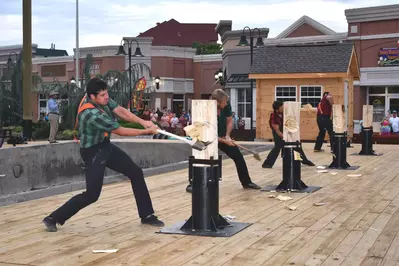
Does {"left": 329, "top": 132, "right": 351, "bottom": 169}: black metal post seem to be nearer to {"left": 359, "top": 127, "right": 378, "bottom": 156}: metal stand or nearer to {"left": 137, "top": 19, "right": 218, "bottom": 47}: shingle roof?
{"left": 359, "top": 127, "right": 378, "bottom": 156}: metal stand

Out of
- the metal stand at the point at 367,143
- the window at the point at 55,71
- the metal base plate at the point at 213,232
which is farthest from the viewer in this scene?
the window at the point at 55,71

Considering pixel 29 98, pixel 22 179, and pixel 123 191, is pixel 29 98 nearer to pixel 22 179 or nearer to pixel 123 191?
pixel 22 179

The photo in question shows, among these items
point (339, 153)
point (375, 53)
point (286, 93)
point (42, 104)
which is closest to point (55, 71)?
point (42, 104)

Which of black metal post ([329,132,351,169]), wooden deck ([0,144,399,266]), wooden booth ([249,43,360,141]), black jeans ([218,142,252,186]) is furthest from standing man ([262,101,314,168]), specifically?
wooden booth ([249,43,360,141])

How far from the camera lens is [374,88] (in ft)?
114

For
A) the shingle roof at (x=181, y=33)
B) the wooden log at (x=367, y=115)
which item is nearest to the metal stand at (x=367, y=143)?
the wooden log at (x=367, y=115)

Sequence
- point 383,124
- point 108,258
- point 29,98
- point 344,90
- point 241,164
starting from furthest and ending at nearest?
point 383,124
point 344,90
point 29,98
point 241,164
point 108,258

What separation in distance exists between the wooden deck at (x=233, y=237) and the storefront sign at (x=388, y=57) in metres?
24.3

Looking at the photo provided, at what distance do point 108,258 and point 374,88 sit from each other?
102 feet

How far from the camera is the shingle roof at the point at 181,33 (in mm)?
70062

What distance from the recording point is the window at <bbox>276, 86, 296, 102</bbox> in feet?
75.9

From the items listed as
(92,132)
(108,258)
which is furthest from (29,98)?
(108,258)

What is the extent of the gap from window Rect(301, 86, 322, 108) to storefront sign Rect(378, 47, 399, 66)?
1239 cm

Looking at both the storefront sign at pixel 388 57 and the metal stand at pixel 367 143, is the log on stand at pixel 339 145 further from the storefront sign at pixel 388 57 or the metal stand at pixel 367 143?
the storefront sign at pixel 388 57
